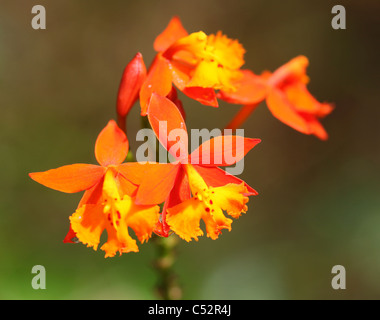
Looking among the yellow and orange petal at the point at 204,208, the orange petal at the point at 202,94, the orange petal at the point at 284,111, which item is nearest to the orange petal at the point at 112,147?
the yellow and orange petal at the point at 204,208

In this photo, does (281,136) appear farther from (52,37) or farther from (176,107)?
(176,107)

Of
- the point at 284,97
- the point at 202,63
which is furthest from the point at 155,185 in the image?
the point at 284,97

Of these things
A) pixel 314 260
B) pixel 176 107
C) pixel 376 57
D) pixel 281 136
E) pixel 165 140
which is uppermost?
pixel 376 57

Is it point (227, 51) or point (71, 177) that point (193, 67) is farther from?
point (71, 177)

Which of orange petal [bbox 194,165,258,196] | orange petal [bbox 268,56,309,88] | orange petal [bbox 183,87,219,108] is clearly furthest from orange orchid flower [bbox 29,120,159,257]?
orange petal [bbox 268,56,309,88]

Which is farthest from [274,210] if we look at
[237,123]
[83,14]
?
[83,14]

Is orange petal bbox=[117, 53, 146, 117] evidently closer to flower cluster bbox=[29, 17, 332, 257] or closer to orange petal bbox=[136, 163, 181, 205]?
flower cluster bbox=[29, 17, 332, 257]
